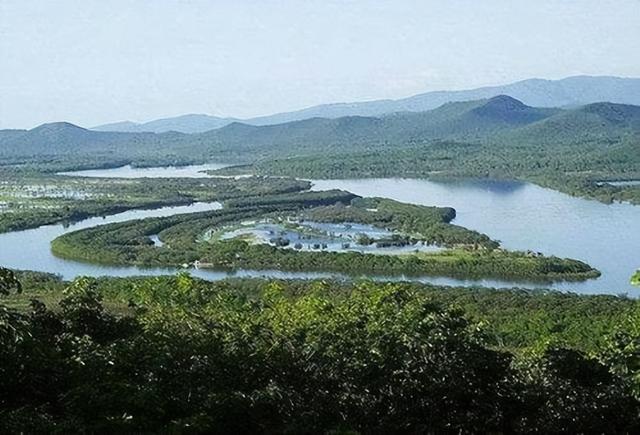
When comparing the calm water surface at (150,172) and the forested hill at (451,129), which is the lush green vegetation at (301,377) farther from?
the forested hill at (451,129)

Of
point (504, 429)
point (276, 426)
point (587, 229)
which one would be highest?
point (276, 426)

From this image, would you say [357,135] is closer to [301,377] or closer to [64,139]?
[64,139]

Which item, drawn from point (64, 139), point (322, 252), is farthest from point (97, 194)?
point (64, 139)

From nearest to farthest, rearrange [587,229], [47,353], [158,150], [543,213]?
[47,353] < [587,229] < [543,213] < [158,150]

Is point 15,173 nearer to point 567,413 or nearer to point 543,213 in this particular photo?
point 543,213

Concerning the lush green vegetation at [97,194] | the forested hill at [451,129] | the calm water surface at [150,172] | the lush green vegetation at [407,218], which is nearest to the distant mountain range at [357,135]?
the forested hill at [451,129]

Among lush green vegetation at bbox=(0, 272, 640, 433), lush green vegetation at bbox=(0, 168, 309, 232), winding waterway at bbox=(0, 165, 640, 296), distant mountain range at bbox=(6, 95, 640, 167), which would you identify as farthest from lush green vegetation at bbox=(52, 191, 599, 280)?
distant mountain range at bbox=(6, 95, 640, 167)

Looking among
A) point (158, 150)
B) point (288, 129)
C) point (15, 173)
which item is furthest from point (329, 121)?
point (15, 173)
